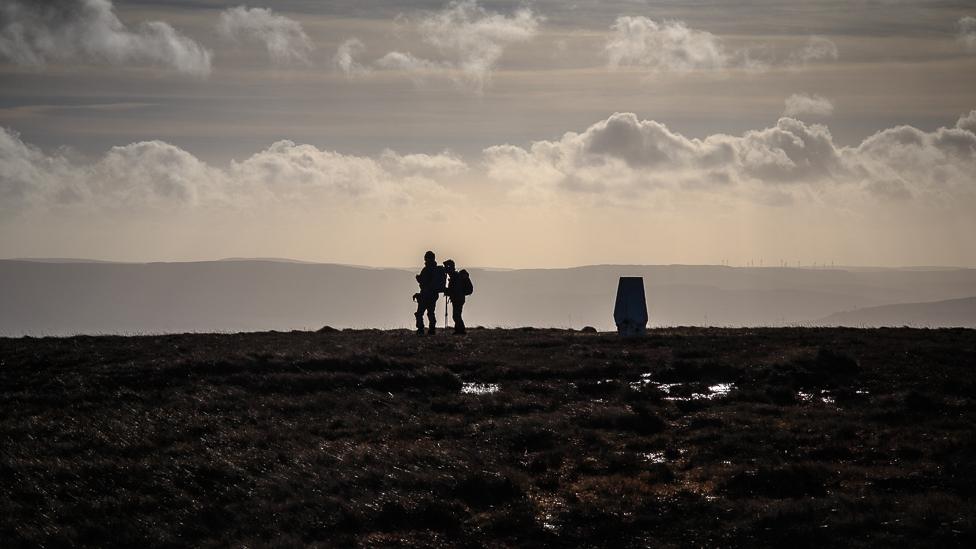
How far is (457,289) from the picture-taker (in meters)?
40.2

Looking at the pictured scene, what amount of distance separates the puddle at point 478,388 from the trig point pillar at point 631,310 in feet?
32.5

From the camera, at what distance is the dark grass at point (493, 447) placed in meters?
16.0

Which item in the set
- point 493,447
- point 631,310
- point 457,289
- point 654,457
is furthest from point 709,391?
point 457,289

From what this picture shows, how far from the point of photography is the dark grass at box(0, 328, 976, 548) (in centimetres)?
1605

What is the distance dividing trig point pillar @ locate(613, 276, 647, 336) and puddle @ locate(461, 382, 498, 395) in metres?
9.91

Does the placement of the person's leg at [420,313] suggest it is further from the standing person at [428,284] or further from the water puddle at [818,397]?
the water puddle at [818,397]

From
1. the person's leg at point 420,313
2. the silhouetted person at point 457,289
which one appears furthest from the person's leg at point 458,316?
the person's leg at point 420,313

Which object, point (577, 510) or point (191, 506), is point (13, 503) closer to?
point (191, 506)

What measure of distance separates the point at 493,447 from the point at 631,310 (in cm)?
1659

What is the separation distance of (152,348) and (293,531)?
64.3 feet

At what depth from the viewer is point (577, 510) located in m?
16.6

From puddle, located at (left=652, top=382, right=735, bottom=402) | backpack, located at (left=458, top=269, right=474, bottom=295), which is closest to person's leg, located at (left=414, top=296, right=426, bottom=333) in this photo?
backpack, located at (left=458, top=269, right=474, bottom=295)

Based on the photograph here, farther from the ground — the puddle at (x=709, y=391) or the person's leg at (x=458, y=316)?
the person's leg at (x=458, y=316)

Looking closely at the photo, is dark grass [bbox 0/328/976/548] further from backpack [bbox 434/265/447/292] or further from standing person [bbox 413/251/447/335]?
backpack [bbox 434/265/447/292]
